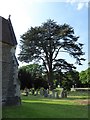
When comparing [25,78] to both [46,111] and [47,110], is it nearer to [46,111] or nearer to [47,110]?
[47,110]

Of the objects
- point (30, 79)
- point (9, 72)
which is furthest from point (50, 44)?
point (9, 72)

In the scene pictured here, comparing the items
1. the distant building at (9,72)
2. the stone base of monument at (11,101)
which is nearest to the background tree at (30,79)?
the distant building at (9,72)

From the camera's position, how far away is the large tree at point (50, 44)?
49.0 m

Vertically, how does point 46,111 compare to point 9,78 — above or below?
below

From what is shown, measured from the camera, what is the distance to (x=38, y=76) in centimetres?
5631

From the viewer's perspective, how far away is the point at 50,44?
162 feet

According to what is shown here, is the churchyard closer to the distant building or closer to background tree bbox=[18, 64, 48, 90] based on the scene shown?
the distant building

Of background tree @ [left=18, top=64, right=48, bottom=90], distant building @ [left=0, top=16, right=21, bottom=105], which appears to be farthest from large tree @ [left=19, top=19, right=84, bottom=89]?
distant building @ [left=0, top=16, right=21, bottom=105]

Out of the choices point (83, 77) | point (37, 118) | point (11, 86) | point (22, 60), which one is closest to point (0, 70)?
point (11, 86)

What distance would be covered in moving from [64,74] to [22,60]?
7863 millimetres

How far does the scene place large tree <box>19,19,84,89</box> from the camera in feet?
161

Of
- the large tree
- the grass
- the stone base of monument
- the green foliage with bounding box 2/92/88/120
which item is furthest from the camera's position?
the large tree

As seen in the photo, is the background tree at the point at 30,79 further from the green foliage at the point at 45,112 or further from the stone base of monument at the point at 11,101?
the green foliage at the point at 45,112

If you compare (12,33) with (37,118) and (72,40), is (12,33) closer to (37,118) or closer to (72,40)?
(37,118)
